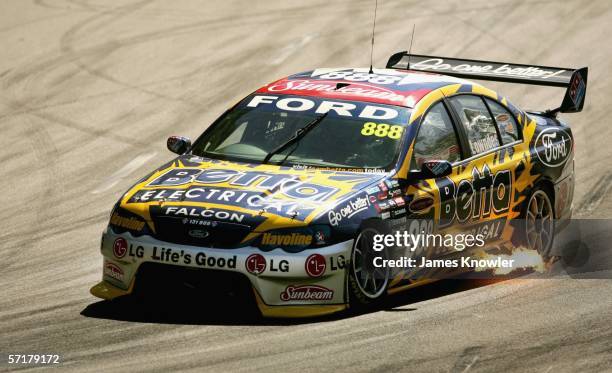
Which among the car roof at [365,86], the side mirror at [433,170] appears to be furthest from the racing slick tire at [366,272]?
the car roof at [365,86]

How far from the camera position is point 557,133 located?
11562mm

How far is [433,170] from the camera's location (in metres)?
9.50

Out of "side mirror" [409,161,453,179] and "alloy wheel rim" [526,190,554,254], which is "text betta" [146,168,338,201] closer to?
"side mirror" [409,161,453,179]

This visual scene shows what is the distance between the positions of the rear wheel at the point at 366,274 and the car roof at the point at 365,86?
1459 mm

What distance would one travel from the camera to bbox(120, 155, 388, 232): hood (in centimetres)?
863

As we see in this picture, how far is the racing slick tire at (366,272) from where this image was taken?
8.82 meters

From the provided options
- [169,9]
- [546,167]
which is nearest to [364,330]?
[546,167]

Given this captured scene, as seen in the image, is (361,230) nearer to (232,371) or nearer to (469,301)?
(469,301)

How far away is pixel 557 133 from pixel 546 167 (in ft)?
1.71

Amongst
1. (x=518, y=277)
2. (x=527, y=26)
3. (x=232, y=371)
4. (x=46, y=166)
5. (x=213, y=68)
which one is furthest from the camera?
(x=527, y=26)

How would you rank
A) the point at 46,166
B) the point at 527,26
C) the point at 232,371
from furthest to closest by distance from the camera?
the point at 527,26, the point at 46,166, the point at 232,371

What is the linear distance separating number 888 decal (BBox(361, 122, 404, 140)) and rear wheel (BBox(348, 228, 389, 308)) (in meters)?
0.98

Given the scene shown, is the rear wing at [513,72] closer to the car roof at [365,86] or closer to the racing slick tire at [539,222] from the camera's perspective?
the racing slick tire at [539,222]

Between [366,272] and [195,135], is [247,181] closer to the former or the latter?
[366,272]
